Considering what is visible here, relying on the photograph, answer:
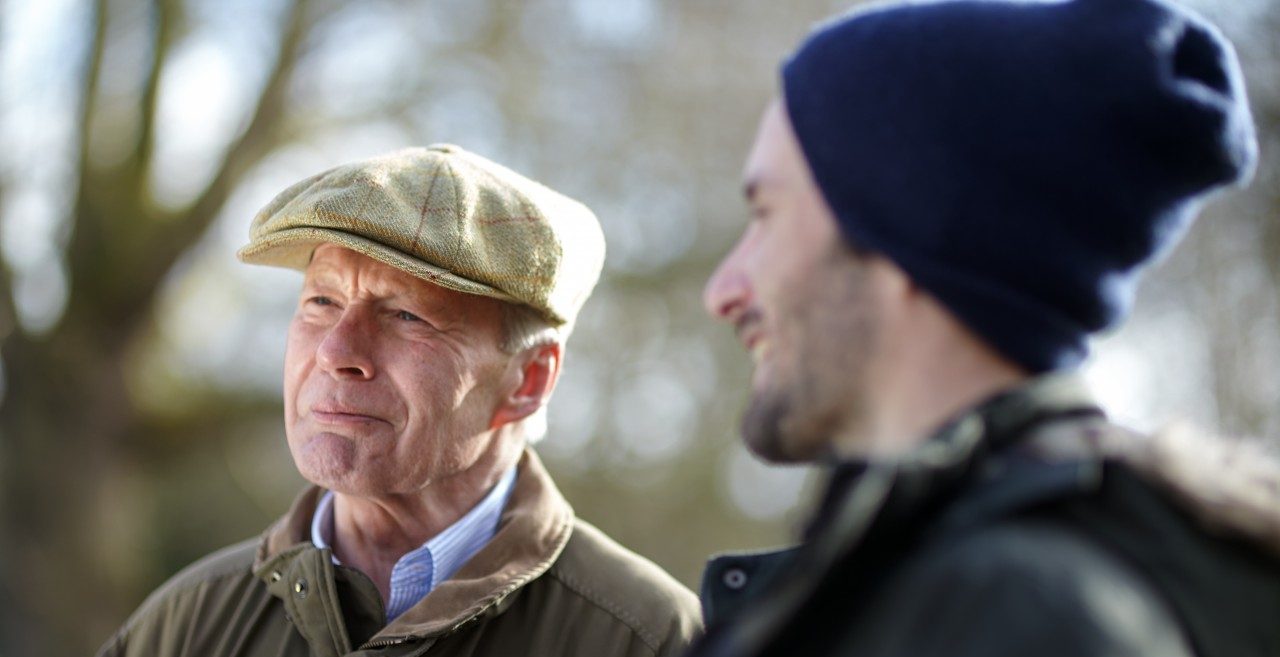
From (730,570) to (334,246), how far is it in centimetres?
139

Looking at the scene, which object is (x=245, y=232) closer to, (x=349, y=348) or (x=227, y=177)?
(x=227, y=177)

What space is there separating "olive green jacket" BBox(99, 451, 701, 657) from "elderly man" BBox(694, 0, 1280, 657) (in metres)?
1.01

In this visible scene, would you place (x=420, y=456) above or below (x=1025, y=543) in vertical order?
below

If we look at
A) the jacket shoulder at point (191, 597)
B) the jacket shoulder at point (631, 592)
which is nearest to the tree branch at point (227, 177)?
the jacket shoulder at point (191, 597)

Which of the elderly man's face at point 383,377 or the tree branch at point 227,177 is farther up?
the elderly man's face at point 383,377

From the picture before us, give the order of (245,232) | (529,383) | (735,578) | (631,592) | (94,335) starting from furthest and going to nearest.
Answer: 1. (94,335)
2. (245,232)
3. (529,383)
4. (631,592)
5. (735,578)

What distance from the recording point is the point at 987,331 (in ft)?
5.33

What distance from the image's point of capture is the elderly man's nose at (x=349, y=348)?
2.86 metres

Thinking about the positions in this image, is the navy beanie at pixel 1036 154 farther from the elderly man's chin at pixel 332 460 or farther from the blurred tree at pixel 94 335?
the blurred tree at pixel 94 335

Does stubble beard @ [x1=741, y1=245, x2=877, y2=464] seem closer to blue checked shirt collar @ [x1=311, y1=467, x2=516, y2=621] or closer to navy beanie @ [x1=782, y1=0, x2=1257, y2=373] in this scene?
navy beanie @ [x1=782, y1=0, x2=1257, y2=373]

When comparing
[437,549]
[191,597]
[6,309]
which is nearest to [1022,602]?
[437,549]

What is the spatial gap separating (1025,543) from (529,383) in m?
1.93

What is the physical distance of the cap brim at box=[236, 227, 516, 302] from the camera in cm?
275

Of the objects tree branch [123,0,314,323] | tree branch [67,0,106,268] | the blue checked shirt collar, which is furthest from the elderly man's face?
tree branch [67,0,106,268]
